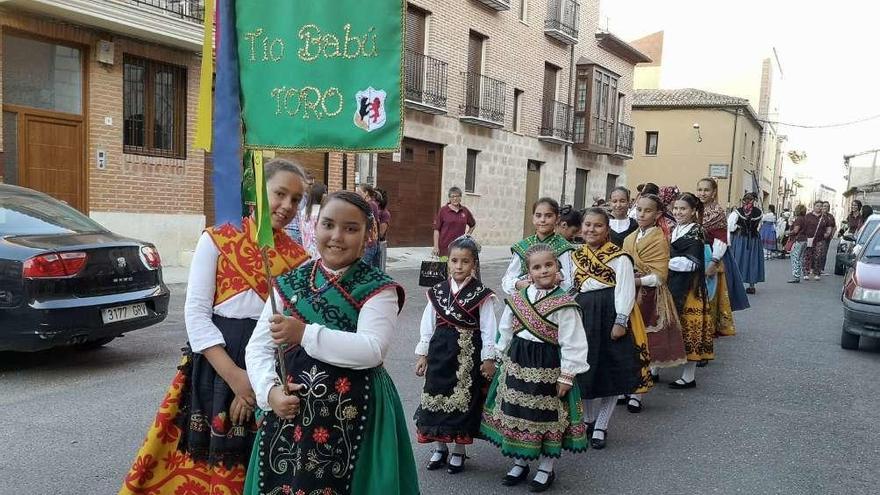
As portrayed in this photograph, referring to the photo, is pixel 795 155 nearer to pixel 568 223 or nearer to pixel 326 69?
pixel 568 223

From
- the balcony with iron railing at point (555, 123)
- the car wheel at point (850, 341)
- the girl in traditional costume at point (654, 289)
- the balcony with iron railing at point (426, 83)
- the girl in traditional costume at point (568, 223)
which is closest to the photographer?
the girl in traditional costume at point (568, 223)

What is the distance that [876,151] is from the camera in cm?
5816

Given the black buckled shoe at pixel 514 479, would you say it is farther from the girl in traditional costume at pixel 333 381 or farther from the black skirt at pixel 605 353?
the girl in traditional costume at pixel 333 381

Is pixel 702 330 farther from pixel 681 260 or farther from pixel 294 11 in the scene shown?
pixel 294 11

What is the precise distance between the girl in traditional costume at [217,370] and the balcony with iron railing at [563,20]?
23980 millimetres

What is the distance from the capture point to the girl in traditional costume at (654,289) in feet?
18.8

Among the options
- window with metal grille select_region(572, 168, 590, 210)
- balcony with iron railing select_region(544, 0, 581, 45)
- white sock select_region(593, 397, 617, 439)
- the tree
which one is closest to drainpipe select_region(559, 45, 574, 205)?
balcony with iron railing select_region(544, 0, 581, 45)

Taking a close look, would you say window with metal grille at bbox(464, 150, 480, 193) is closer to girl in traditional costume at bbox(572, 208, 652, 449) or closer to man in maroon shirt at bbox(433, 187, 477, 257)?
man in maroon shirt at bbox(433, 187, 477, 257)

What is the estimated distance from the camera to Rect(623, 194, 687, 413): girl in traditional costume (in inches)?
226

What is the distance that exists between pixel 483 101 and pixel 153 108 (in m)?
11.0

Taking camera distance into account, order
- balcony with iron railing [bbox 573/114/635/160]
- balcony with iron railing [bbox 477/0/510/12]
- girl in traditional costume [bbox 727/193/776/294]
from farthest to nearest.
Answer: balcony with iron railing [bbox 573/114/635/160]
balcony with iron railing [bbox 477/0/510/12]
girl in traditional costume [bbox 727/193/776/294]

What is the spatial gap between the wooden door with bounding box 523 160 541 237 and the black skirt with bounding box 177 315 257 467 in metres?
23.0

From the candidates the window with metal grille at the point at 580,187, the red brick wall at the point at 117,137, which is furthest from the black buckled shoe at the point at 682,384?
the window with metal grille at the point at 580,187

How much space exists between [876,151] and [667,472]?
210ft
